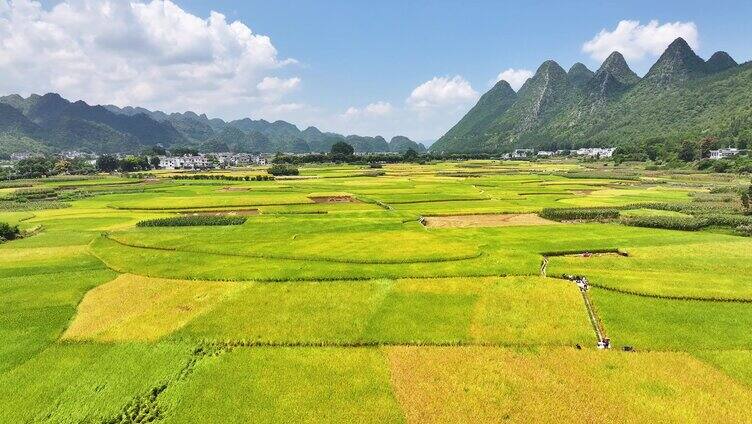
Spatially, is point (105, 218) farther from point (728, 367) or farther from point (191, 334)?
point (728, 367)

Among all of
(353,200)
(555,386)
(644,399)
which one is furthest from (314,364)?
(353,200)

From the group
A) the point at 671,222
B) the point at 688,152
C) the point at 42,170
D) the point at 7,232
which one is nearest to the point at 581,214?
the point at 671,222

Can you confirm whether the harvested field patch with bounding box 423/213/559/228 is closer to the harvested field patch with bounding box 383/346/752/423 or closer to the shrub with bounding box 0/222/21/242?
the harvested field patch with bounding box 383/346/752/423

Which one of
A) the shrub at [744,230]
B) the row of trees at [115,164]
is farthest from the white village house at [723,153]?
the row of trees at [115,164]

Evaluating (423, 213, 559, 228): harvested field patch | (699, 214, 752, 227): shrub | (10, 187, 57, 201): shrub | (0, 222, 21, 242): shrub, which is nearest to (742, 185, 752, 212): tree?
(699, 214, 752, 227): shrub

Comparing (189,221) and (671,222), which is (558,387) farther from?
(189,221)

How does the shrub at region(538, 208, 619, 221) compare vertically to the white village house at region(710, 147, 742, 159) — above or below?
below

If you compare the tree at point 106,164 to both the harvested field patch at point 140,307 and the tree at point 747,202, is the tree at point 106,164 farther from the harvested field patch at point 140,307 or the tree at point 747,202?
the tree at point 747,202
